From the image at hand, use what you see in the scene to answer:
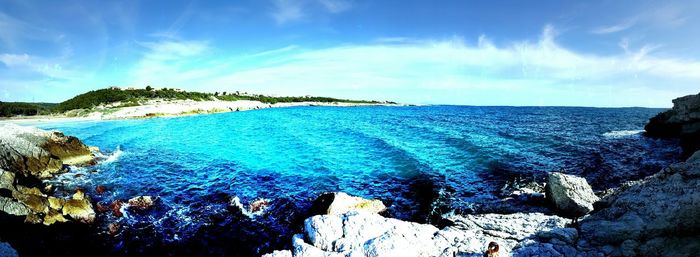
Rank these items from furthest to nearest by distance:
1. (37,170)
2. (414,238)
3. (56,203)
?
(37,170)
(56,203)
(414,238)

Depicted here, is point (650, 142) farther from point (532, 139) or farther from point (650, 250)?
point (650, 250)

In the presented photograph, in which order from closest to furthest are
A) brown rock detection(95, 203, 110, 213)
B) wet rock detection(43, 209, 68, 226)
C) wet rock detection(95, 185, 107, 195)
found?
wet rock detection(43, 209, 68, 226) < brown rock detection(95, 203, 110, 213) < wet rock detection(95, 185, 107, 195)

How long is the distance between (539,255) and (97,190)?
27226mm

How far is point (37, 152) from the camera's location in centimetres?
2911

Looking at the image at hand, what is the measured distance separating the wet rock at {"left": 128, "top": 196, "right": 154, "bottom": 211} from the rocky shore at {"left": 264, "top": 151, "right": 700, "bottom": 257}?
500 inches

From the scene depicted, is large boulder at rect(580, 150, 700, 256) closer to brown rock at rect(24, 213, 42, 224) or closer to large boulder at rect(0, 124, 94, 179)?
brown rock at rect(24, 213, 42, 224)

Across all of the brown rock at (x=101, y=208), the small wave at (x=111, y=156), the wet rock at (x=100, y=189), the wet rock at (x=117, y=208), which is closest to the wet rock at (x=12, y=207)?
the brown rock at (x=101, y=208)

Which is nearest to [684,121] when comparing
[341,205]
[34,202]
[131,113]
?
[341,205]

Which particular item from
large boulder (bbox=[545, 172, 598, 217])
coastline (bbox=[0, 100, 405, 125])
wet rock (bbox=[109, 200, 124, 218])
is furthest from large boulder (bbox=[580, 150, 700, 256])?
coastline (bbox=[0, 100, 405, 125])

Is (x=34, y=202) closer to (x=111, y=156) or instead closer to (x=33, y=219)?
(x=33, y=219)

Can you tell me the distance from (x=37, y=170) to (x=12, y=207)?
14088mm

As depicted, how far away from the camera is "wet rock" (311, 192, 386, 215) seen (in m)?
17.5

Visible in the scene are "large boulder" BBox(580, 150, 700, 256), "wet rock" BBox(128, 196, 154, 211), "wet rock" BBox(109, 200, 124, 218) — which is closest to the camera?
"large boulder" BBox(580, 150, 700, 256)

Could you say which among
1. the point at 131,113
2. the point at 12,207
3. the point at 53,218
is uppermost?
the point at 131,113
